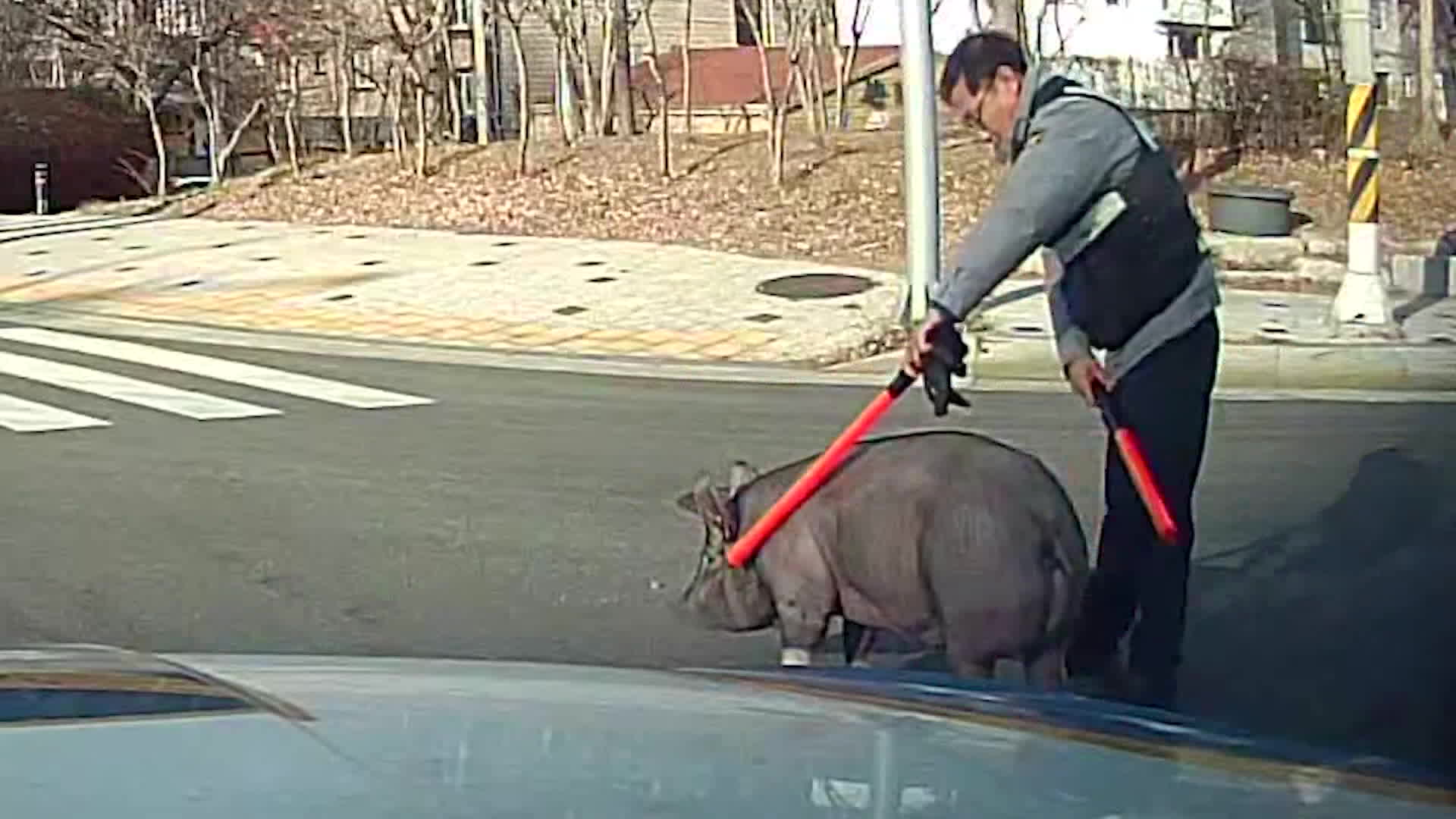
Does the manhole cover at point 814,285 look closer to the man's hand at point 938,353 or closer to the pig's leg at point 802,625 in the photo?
the man's hand at point 938,353

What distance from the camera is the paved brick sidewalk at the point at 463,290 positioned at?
1466 cm

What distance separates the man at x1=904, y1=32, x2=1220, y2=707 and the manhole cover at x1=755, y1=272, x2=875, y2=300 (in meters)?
11.0

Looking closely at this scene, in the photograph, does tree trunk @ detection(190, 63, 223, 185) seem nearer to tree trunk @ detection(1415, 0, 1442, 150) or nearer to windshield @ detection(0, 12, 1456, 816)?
windshield @ detection(0, 12, 1456, 816)

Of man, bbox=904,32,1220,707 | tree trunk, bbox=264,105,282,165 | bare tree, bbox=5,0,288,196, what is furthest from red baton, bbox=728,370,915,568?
bare tree, bbox=5,0,288,196

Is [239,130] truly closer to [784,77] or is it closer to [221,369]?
[784,77]

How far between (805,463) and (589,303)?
11547 millimetres

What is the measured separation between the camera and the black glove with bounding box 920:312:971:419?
4734mm

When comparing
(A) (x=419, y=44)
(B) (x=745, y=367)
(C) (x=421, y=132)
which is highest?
(A) (x=419, y=44)

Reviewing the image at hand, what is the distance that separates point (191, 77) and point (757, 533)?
2650cm

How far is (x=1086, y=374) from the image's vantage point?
5.00m

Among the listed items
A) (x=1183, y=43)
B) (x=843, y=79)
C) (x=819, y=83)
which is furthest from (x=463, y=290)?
(x=843, y=79)

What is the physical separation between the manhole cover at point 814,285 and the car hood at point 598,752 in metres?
13.5

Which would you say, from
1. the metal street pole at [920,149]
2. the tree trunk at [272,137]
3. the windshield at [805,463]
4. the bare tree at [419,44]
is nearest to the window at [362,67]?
the tree trunk at [272,137]

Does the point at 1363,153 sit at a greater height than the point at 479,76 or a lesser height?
lesser
